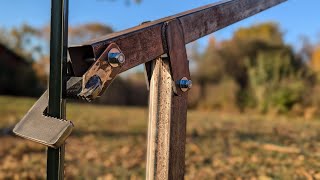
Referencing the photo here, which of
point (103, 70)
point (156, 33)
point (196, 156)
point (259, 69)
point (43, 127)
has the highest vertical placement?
point (259, 69)

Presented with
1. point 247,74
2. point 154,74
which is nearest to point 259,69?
point 247,74

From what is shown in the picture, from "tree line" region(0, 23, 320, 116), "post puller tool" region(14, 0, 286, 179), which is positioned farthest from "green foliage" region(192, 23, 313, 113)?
"post puller tool" region(14, 0, 286, 179)

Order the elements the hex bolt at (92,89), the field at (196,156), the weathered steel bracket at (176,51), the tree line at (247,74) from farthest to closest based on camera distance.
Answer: the tree line at (247,74) → the field at (196,156) → the weathered steel bracket at (176,51) → the hex bolt at (92,89)

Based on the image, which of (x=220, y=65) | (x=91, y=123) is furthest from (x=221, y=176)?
(x=220, y=65)

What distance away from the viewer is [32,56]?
37.0 ft

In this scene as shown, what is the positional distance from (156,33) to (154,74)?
0.39 ft

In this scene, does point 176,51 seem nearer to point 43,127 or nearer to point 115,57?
point 115,57

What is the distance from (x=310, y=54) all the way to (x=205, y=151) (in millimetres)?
7486

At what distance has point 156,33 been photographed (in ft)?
2.98

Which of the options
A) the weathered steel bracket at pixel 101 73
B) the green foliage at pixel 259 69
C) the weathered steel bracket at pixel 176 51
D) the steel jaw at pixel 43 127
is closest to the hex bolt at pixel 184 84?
the weathered steel bracket at pixel 176 51

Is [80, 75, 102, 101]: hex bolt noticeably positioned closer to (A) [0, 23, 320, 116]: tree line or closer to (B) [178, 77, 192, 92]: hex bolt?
(B) [178, 77, 192, 92]: hex bolt

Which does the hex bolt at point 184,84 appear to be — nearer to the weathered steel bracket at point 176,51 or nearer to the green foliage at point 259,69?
the weathered steel bracket at point 176,51

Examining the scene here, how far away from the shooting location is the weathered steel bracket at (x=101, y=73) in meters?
0.76

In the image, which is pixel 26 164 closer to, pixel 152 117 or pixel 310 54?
pixel 152 117
